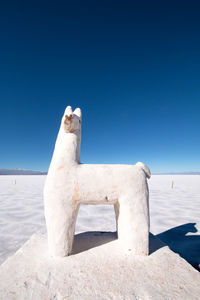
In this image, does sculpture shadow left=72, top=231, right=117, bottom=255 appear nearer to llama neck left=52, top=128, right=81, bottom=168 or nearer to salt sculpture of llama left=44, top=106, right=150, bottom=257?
salt sculpture of llama left=44, top=106, right=150, bottom=257

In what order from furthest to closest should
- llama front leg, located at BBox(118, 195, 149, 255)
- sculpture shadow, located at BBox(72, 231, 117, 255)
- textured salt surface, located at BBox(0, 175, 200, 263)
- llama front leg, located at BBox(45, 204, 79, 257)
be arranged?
textured salt surface, located at BBox(0, 175, 200, 263) → sculpture shadow, located at BBox(72, 231, 117, 255) → llama front leg, located at BBox(118, 195, 149, 255) → llama front leg, located at BBox(45, 204, 79, 257)

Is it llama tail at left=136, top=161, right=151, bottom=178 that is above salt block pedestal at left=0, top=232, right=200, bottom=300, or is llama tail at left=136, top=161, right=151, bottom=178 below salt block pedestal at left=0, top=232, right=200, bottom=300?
above

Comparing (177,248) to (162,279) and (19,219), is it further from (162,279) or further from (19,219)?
(19,219)

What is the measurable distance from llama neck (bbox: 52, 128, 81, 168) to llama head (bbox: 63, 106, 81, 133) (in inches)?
3.2

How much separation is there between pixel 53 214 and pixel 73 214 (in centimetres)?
27

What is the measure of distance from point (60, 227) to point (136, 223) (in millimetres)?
1054

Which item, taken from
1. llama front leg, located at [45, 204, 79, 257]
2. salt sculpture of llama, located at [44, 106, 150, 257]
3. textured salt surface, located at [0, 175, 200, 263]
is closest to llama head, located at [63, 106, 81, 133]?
salt sculpture of llama, located at [44, 106, 150, 257]

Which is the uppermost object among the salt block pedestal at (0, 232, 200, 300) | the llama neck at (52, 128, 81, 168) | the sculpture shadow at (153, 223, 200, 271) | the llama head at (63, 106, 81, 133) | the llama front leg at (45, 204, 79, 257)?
the llama head at (63, 106, 81, 133)

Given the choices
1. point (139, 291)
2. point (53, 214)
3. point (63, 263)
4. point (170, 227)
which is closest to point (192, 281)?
point (139, 291)

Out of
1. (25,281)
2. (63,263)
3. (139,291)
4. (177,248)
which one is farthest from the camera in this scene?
(177,248)

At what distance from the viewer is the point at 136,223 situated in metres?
2.37

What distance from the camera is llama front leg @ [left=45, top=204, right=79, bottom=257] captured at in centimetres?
225

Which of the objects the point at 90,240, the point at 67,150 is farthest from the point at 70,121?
the point at 90,240

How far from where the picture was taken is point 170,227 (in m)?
4.86
